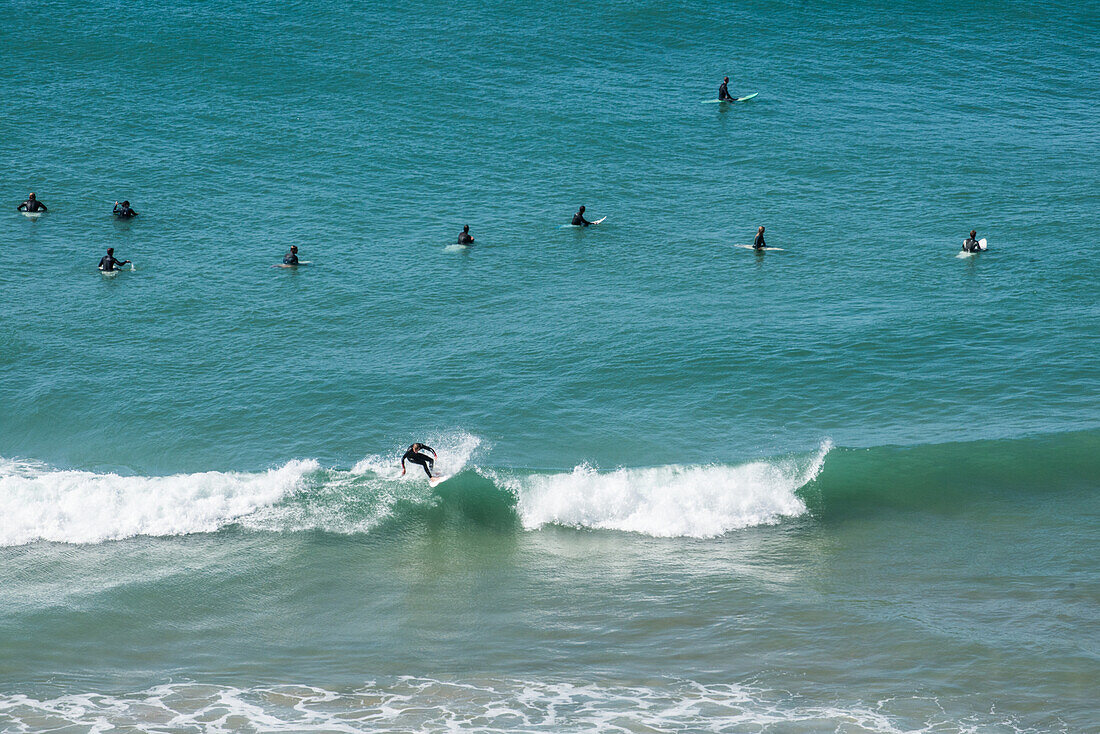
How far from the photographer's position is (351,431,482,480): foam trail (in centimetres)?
2781

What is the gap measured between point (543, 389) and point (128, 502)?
12009 mm

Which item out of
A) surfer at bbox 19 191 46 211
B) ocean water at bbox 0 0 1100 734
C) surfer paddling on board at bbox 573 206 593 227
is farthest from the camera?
surfer at bbox 19 191 46 211

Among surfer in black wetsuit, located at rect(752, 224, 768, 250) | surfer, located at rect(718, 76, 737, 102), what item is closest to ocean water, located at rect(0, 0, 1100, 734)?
surfer in black wetsuit, located at rect(752, 224, 768, 250)

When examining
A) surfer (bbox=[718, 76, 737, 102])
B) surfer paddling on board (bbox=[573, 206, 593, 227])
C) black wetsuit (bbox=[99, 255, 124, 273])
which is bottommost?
black wetsuit (bbox=[99, 255, 124, 273])

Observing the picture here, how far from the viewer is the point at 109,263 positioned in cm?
4138

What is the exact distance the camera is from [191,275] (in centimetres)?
4128

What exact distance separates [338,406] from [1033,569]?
18.9m

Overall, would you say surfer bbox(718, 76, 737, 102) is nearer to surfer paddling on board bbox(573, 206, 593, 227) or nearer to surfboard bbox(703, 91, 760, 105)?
surfboard bbox(703, 91, 760, 105)

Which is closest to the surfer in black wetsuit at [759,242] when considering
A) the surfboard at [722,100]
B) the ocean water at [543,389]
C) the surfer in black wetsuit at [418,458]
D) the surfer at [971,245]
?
the ocean water at [543,389]

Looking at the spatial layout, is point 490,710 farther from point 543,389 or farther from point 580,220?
point 580,220

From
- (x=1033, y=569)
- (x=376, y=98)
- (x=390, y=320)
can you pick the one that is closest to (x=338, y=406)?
(x=390, y=320)

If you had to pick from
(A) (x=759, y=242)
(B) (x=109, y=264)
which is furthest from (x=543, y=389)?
(B) (x=109, y=264)

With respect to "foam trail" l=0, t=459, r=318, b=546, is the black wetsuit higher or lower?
higher

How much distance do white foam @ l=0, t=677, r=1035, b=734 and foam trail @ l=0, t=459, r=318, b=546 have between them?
6.68 m
